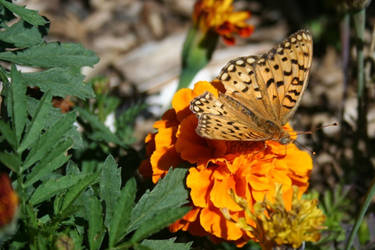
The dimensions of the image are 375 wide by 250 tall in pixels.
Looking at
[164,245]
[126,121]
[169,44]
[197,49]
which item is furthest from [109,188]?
[169,44]

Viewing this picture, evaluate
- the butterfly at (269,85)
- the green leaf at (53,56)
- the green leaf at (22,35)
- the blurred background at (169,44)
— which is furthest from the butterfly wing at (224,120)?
the blurred background at (169,44)

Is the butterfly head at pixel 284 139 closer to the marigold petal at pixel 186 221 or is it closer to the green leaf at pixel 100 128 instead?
the marigold petal at pixel 186 221

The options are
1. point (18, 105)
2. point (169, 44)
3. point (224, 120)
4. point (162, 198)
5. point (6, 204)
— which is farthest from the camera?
point (169, 44)

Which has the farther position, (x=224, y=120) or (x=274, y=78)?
(x=274, y=78)

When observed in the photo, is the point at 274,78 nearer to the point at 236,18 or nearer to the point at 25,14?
the point at 236,18

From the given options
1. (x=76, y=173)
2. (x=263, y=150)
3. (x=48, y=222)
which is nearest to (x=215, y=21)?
(x=263, y=150)

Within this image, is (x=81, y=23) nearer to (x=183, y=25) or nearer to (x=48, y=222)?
(x=183, y=25)
